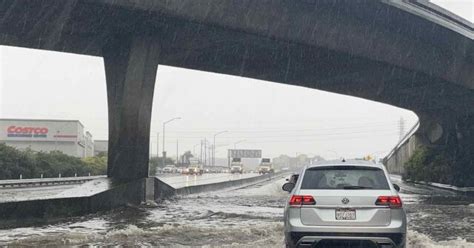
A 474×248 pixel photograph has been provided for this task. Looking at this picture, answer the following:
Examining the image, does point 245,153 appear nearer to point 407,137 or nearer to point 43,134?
point 43,134

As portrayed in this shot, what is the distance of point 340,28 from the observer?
80.7ft

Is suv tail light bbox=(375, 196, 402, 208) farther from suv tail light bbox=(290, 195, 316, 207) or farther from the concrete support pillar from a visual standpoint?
the concrete support pillar

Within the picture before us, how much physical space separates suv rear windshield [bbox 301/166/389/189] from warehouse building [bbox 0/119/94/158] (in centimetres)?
9275

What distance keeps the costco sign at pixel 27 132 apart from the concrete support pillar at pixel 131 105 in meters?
79.9

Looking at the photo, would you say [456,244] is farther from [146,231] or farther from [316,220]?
[146,231]

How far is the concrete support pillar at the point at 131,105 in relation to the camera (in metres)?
22.0

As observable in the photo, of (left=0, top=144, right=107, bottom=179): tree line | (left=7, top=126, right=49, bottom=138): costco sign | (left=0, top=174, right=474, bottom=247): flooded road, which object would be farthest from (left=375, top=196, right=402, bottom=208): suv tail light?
(left=7, top=126, right=49, bottom=138): costco sign

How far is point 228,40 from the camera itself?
955 inches

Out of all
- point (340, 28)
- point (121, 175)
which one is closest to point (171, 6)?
point (121, 175)

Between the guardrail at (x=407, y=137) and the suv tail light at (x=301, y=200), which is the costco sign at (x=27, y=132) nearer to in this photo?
the guardrail at (x=407, y=137)

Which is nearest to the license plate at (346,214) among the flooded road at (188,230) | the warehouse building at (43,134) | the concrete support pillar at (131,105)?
the flooded road at (188,230)

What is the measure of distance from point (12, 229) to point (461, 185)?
31.3 meters

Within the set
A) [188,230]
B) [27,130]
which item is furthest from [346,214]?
[27,130]

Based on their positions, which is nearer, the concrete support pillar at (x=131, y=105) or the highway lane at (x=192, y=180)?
the concrete support pillar at (x=131, y=105)
